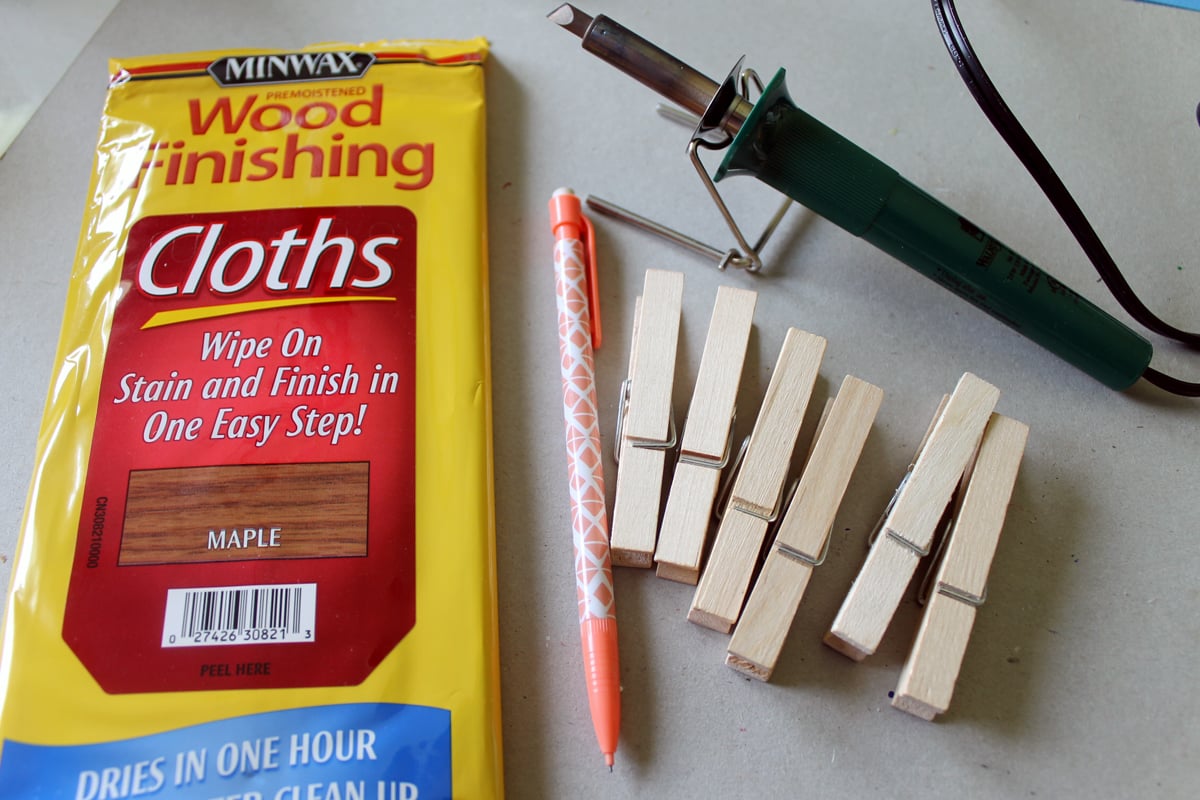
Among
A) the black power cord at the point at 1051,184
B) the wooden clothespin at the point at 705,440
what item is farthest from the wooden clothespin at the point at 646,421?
the black power cord at the point at 1051,184

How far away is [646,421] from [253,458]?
25 cm

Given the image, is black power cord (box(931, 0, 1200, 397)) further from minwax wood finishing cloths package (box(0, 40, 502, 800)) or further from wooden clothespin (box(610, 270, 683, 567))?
minwax wood finishing cloths package (box(0, 40, 502, 800))

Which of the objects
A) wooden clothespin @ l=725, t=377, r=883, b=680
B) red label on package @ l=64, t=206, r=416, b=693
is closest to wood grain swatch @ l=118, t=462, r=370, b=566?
red label on package @ l=64, t=206, r=416, b=693

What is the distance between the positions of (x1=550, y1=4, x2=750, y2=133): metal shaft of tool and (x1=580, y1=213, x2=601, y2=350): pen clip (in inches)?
5.3

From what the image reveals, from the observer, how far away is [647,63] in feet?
1.67

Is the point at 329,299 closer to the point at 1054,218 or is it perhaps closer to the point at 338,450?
the point at 338,450

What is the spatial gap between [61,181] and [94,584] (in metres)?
0.33

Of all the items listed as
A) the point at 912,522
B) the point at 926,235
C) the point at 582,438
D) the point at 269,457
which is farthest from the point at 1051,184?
the point at 269,457

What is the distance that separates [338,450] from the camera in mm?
555

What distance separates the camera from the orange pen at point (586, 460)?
51cm

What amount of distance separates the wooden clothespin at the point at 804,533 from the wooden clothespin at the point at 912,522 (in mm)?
31

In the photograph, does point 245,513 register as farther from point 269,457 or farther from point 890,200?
point 890,200

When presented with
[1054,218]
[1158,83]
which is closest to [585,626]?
[1054,218]

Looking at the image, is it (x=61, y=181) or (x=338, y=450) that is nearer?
(x=338, y=450)
